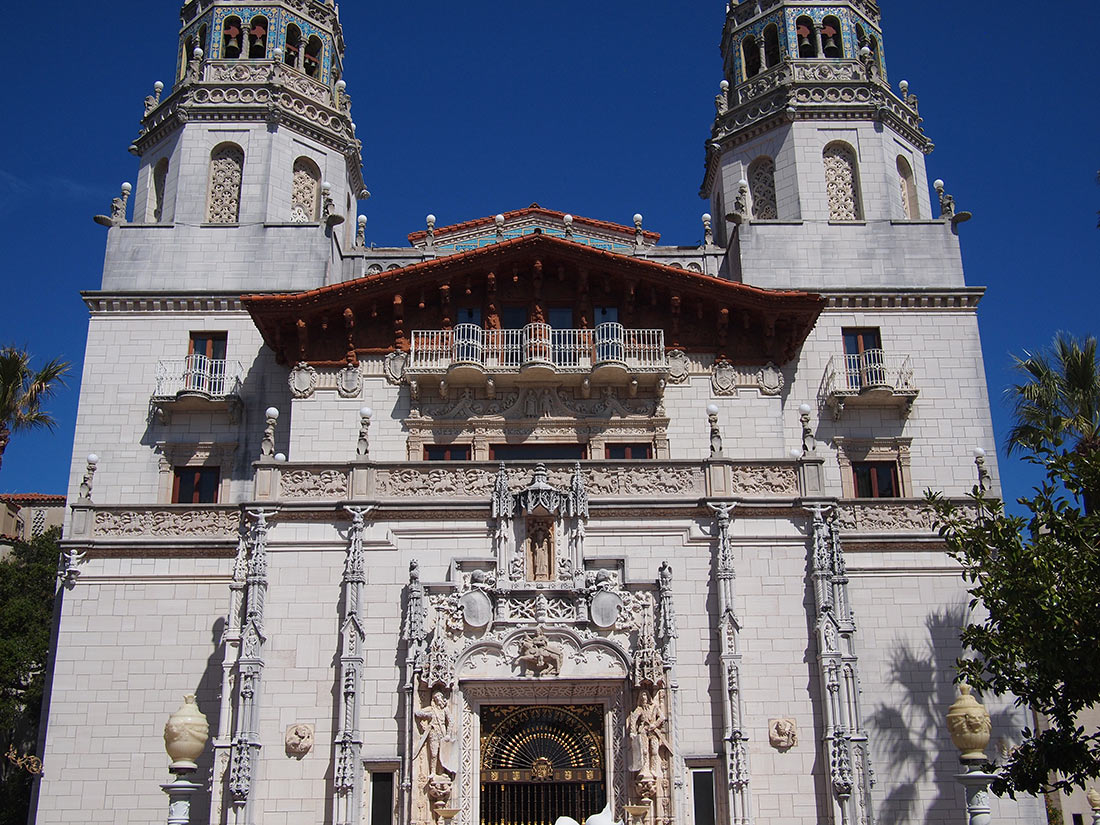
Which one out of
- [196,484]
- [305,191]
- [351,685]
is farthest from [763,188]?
[351,685]

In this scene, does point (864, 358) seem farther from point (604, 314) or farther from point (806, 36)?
point (806, 36)

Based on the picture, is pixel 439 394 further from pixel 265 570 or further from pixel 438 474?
pixel 265 570

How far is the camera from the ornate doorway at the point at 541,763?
22266 millimetres

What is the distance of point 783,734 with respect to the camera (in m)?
22.4

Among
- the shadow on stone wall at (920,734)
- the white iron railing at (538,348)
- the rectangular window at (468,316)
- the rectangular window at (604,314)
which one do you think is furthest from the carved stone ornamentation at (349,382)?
the shadow on stone wall at (920,734)

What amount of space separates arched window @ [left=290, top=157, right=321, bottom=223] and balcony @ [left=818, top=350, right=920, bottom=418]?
1569cm

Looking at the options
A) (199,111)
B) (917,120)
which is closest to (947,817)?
(917,120)

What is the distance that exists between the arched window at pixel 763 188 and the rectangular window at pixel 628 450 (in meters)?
9.70

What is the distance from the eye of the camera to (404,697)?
22625 mm

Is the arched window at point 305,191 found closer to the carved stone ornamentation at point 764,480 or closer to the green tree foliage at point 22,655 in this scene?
the green tree foliage at point 22,655

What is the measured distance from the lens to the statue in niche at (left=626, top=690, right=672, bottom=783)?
→ 21766 mm

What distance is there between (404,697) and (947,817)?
1163 cm

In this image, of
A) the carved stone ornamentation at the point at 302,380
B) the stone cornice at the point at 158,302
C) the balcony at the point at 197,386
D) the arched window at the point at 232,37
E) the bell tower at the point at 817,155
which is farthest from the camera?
the arched window at the point at 232,37

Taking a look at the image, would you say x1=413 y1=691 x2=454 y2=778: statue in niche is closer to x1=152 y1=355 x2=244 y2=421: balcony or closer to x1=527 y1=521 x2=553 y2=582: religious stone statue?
x1=527 y1=521 x2=553 y2=582: religious stone statue
